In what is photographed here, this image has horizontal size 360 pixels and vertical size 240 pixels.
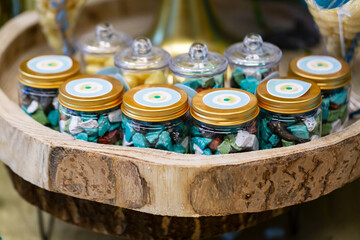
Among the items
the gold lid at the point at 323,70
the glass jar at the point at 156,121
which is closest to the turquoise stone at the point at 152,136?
the glass jar at the point at 156,121

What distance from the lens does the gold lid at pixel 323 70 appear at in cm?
69

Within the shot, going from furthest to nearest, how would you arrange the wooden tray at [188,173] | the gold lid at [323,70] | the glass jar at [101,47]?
the glass jar at [101,47] → the gold lid at [323,70] → the wooden tray at [188,173]

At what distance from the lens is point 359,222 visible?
88cm

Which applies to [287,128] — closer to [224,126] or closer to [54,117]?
[224,126]

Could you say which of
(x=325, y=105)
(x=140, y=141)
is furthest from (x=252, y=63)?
(x=140, y=141)

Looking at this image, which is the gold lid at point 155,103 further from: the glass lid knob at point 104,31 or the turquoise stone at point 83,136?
the glass lid knob at point 104,31

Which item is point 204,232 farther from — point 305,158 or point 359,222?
point 359,222

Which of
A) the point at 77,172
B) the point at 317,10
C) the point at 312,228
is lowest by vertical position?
the point at 312,228

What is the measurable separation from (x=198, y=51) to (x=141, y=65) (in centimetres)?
9

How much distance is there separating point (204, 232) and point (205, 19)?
0.52 m

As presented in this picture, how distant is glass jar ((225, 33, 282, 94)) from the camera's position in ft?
2.41

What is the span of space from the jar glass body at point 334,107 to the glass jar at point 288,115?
5 cm

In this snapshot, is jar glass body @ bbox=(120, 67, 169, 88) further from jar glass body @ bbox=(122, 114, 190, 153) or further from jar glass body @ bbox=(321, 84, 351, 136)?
jar glass body @ bbox=(321, 84, 351, 136)

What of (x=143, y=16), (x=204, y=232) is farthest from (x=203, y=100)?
(x=143, y=16)
